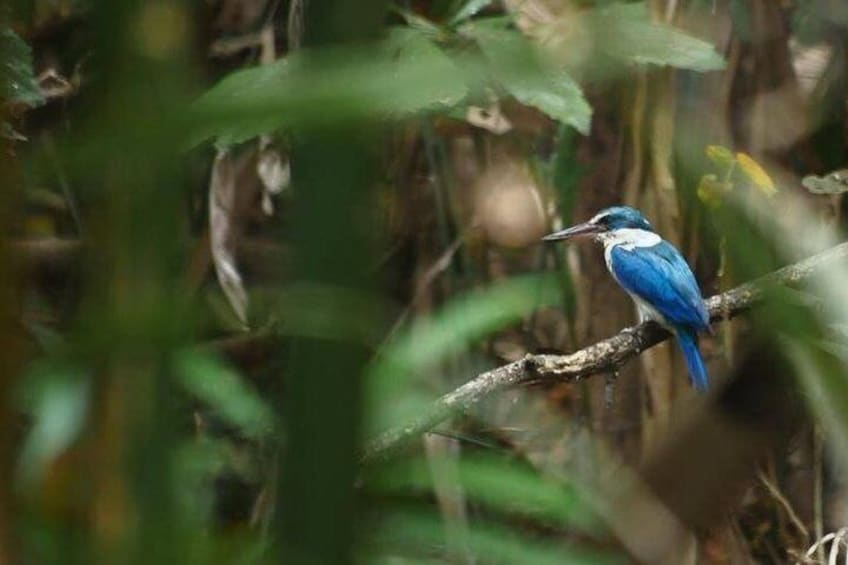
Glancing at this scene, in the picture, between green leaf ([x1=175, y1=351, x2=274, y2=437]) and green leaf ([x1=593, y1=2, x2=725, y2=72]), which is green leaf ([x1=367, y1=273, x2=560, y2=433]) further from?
green leaf ([x1=593, y1=2, x2=725, y2=72])

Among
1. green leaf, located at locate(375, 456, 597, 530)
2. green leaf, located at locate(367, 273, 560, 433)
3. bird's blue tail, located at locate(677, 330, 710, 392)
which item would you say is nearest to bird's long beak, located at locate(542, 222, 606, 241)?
green leaf, located at locate(367, 273, 560, 433)

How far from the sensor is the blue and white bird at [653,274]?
2.37 m

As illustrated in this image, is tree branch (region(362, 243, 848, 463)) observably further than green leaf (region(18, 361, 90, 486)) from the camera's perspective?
Yes

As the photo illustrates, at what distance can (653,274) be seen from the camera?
2.53 metres

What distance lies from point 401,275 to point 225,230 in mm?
550

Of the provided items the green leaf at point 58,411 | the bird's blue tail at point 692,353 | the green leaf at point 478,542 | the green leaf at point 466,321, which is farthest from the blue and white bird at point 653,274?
the green leaf at point 58,411

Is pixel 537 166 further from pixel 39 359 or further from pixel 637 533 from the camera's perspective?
pixel 637 533

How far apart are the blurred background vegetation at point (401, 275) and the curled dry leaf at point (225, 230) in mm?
10

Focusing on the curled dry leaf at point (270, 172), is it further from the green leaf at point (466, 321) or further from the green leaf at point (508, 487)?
the green leaf at point (508, 487)

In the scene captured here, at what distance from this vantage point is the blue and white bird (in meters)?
2.37

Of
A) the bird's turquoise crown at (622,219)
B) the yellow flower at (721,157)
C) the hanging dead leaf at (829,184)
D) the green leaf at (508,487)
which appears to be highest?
the yellow flower at (721,157)

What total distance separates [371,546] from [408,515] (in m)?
1.62

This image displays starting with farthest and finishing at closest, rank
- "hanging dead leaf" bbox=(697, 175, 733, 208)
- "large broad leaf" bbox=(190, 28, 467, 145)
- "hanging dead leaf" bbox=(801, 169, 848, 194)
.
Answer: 1. "hanging dead leaf" bbox=(801, 169, 848, 194)
2. "hanging dead leaf" bbox=(697, 175, 733, 208)
3. "large broad leaf" bbox=(190, 28, 467, 145)

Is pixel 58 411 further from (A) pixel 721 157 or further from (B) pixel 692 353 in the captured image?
(B) pixel 692 353
